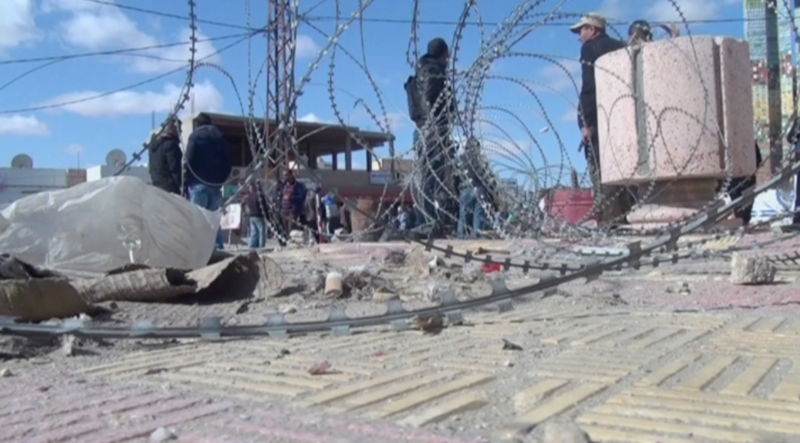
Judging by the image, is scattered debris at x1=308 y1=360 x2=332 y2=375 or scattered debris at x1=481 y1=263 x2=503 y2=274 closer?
scattered debris at x1=308 y1=360 x2=332 y2=375

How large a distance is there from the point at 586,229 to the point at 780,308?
9.05 ft

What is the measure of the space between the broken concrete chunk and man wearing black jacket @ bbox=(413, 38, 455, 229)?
222 cm

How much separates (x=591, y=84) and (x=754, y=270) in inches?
179

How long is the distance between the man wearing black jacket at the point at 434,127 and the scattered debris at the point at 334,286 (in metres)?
1.52

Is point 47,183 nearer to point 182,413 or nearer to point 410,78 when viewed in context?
point 410,78

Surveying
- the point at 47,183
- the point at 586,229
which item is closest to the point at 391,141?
the point at 586,229

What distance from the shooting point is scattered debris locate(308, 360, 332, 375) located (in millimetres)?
2508

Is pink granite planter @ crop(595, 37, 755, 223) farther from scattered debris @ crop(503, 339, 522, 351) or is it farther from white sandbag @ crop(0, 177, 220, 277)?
scattered debris @ crop(503, 339, 522, 351)

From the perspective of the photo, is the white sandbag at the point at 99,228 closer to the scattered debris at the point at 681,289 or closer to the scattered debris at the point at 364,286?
the scattered debris at the point at 364,286

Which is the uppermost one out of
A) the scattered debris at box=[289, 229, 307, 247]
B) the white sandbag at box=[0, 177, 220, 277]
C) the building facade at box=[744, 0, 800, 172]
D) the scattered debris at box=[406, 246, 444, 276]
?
the building facade at box=[744, 0, 800, 172]

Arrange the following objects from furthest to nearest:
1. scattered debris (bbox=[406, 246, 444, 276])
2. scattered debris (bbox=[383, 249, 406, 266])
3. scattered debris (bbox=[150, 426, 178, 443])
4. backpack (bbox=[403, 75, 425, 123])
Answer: backpack (bbox=[403, 75, 425, 123])
scattered debris (bbox=[383, 249, 406, 266])
scattered debris (bbox=[406, 246, 444, 276])
scattered debris (bbox=[150, 426, 178, 443])

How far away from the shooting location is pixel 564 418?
195cm

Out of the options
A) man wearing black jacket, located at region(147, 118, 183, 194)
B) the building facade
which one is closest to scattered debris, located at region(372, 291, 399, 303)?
A: man wearing black jacket, located at region(147, 118, 183, 194)

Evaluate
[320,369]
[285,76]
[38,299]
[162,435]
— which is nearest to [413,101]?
[285,76]
